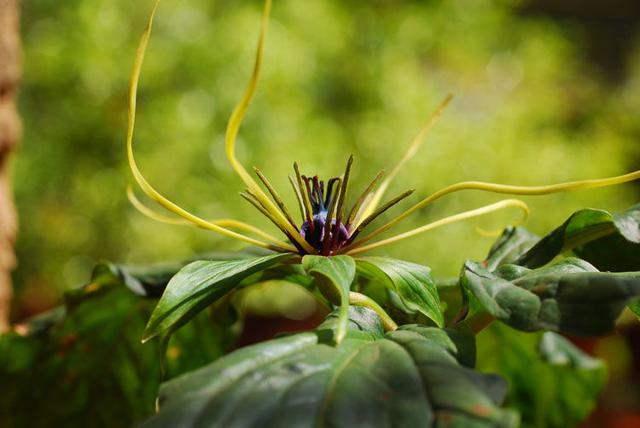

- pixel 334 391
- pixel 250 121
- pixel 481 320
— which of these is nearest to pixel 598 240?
pixel 481 320

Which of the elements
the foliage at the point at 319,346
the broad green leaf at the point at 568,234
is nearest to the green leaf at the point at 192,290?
the foliage at the point at 319,346

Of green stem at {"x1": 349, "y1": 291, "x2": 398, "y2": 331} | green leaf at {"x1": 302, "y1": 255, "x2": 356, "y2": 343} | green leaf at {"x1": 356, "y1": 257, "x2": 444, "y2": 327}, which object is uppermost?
green leaf at {"x1": 302, "y1": 255, "x2": 356, "y2": 343}

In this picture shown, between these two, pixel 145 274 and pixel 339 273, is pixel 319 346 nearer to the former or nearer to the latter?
pixel 339 273

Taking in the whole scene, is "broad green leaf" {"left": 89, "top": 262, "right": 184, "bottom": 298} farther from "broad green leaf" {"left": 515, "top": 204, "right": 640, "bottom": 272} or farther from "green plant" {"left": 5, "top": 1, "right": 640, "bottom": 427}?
"broad green leaf" {"left": 515, "top": 204, "right": 640, "bottom": 272}

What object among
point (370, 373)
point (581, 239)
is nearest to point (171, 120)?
point (581, 239)

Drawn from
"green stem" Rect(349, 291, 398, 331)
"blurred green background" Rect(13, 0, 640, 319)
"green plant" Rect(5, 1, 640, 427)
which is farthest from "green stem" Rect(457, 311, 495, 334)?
"blurred green background" Rect(13, 0, 640, 319)

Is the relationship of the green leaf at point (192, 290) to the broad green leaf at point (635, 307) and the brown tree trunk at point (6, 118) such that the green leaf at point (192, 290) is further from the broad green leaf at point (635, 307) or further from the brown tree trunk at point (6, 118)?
the brown tree trunk at point (6, 118)
